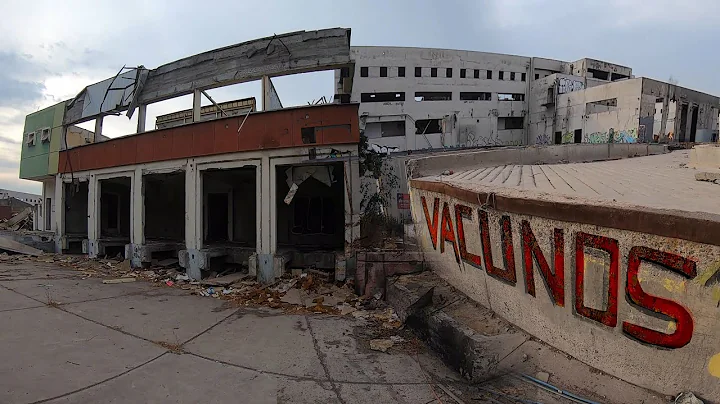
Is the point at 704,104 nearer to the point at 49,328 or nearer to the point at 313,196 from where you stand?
the point at 313,196

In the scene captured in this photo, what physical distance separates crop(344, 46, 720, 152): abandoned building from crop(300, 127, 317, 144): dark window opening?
19.9 m

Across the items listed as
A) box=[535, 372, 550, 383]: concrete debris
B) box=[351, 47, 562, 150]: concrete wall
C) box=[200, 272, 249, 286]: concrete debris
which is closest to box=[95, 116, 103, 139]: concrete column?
box=[200, 272, 249, 286]: concrete debris

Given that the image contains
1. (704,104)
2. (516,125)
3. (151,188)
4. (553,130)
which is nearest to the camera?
(151,188)

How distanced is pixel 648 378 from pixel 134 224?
45.1 ft

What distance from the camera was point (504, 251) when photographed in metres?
3.87

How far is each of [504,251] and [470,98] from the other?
34.5 meters

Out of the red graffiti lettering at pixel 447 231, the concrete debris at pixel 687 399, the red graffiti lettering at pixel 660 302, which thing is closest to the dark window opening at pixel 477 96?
the red graffiti lettering at pixel 447 231

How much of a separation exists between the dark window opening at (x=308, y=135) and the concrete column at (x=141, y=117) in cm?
696

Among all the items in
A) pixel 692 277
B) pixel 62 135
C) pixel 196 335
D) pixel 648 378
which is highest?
pixel 62 135

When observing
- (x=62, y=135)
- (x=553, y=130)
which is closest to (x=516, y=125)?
(x=553, y=130)

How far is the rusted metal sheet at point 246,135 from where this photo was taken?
350 inches

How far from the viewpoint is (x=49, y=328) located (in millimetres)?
5613

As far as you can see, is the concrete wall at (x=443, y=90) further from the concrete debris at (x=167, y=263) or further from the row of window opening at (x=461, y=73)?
the concrete debris at (x=167, y=263)

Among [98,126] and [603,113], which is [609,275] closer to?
[98,126]
